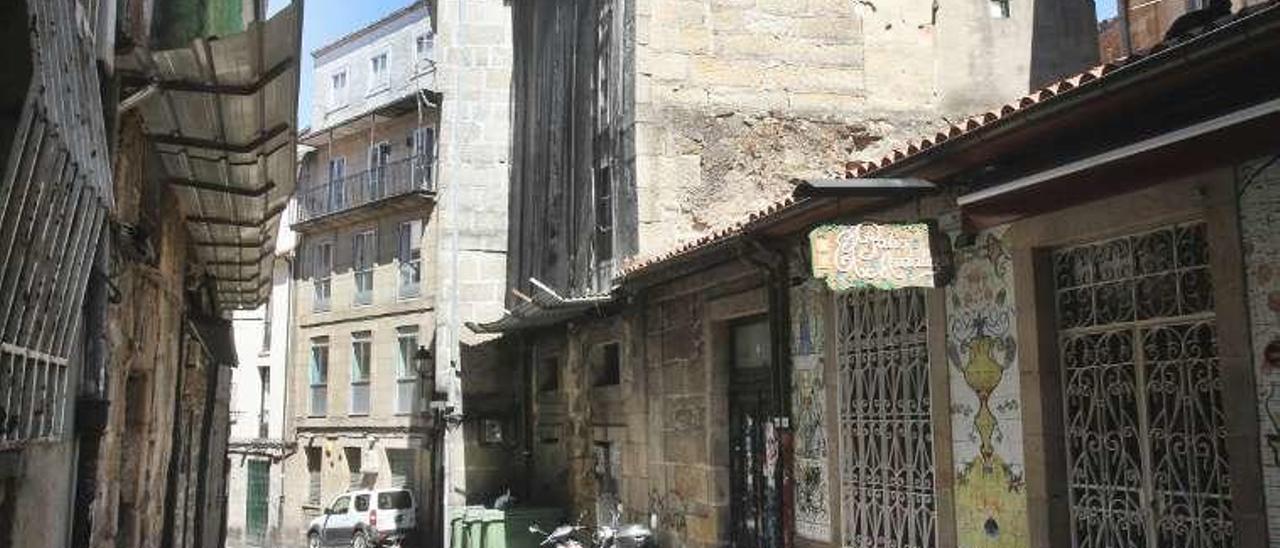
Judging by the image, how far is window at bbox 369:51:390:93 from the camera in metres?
31.0

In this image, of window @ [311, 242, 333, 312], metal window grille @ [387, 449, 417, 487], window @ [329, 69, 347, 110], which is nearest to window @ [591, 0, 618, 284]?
metal window grille @ [387, 449, 417, 487]

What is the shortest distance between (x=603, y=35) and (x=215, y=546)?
1028cm

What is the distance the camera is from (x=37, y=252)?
3.84 meters

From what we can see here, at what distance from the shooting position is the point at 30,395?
13.5 ft

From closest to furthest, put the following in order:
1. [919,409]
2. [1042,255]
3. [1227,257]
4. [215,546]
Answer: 1. [1227,257]
2. [1042,255]
3. [919,409]
4. [215,546]

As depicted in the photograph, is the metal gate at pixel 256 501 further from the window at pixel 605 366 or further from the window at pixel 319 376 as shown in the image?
the window at pixel 605 366

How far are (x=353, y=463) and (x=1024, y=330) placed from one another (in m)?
24.4

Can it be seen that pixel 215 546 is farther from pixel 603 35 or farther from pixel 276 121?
pixel 276 121

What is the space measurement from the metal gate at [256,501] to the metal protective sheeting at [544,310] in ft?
52.9

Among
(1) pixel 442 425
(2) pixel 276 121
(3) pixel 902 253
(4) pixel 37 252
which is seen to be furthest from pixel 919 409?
(1) pixel 442 425

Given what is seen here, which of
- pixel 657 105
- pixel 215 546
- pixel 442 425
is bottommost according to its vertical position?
pixel 215 546

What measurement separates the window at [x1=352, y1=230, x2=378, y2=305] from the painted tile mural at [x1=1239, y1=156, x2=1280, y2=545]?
25.3m

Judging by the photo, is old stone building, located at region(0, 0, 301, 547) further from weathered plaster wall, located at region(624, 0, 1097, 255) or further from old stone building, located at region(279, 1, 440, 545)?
old stone building, located at region(279, 1, 440, 545)

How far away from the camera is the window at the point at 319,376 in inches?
1173
